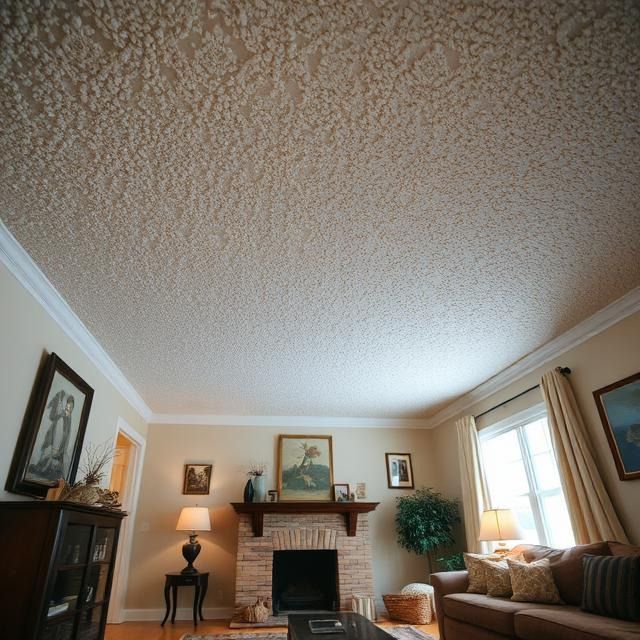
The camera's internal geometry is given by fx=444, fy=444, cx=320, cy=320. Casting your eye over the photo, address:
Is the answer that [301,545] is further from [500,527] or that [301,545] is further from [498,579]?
[498,579]

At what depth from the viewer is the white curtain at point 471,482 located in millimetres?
5480

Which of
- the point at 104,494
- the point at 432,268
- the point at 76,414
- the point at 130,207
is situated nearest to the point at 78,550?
the point at 104,494

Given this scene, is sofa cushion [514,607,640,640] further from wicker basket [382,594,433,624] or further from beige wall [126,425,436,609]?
beige wall [126,425,436,609]

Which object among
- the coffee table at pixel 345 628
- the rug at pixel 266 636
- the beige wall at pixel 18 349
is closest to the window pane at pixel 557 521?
the rug at pixel 266 636

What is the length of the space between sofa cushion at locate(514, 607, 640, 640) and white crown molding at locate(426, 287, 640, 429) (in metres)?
2.24

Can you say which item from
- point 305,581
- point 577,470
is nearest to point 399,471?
point 305,581

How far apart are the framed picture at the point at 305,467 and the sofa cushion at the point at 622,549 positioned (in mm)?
3927

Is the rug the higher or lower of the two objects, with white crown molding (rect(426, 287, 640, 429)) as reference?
lower

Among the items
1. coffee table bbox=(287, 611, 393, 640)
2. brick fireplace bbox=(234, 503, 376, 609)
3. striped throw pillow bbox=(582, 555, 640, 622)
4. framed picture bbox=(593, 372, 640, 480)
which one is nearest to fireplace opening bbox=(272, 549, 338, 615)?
brick fireplace bbox=(234, 503, 376, 609)

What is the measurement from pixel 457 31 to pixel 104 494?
12.2 ft

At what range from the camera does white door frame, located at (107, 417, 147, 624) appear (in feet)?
17.8

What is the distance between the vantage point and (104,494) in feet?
11.3

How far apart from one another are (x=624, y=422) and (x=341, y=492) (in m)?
4.05

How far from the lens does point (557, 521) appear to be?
14.5 feet
